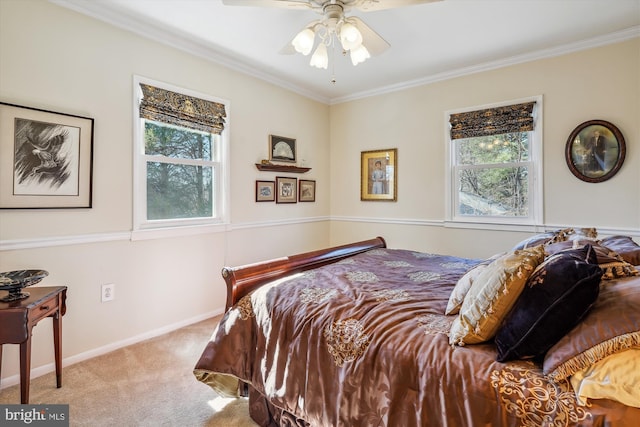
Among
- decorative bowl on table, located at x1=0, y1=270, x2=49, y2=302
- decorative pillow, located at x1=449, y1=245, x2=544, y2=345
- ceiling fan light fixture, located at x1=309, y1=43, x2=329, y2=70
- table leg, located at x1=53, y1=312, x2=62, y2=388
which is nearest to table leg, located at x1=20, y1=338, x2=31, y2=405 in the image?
decorative bowl on table, located at x1=0, y1=270, x2=49, y2=302

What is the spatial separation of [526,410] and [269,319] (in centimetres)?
110

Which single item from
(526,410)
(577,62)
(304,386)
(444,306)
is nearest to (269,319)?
(304,386)

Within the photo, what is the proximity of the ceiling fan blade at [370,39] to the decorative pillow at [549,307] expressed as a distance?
1.77 m

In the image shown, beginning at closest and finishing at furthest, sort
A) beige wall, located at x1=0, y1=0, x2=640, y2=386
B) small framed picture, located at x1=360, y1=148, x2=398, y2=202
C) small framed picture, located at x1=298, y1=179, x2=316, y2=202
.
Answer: beige wall, located at x1=0, y1=0, x2=640, y2=386 < small framed picture, located at x1=360, y1=148, x2=398, y2=202 < small framed picture, located at x1=298, y1=179, x2=316, y2=202

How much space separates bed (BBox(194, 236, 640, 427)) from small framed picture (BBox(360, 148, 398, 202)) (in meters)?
2.45

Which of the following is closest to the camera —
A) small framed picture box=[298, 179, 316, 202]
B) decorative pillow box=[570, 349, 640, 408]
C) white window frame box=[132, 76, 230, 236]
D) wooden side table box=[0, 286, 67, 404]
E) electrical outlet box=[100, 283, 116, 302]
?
decorative pillow box=[570, 349, 640, 408]

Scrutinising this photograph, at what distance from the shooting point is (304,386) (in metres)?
1.43

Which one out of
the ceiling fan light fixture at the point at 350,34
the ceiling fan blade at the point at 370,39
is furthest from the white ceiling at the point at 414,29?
the ceiling fan light fixture at the point at 350,34

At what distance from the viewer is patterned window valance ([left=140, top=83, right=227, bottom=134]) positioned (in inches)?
110

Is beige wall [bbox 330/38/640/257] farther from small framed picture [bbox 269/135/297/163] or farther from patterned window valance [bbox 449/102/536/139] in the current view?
small framed picture [bbox 269/135/297/163]

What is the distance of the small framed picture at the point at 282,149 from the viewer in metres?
3.93

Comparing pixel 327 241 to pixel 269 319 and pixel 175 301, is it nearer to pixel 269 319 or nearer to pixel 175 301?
pixel 175 301

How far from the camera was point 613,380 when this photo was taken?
35.5 inches

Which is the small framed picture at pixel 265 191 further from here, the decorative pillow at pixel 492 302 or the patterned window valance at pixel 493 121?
the decorative pillow at pixel 492 302
